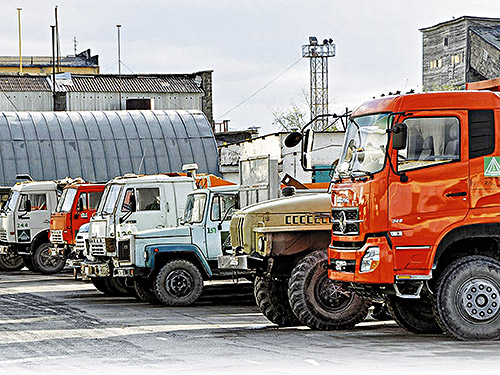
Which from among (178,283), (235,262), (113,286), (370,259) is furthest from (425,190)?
(113,286)

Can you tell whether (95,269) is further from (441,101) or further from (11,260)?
(11,260)

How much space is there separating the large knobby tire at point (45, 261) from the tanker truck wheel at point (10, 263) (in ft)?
6.57

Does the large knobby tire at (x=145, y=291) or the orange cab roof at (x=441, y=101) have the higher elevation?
the orange cab roof at (x=441, y=101)

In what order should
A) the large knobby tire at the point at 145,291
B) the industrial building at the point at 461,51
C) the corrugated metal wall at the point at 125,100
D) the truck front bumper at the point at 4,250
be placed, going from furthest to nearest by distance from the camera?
1. the industrial building at the point at 461,51
2. the corrugated metal wall at the point at 125,100
3. the truck front bumper at the point at 4,250
4. the large knobby tire at the point at 145,291

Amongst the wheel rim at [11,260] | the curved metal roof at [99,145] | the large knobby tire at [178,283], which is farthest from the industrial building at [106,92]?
the large knobby tire at [178,283]

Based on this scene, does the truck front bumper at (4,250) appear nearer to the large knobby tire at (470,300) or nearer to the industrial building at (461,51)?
the large knobby tire at (470,300)

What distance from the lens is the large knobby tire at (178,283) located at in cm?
2084

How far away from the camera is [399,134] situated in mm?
13266

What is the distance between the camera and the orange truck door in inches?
534

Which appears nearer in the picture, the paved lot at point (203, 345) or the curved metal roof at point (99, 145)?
the paved lot at point (203, 345)

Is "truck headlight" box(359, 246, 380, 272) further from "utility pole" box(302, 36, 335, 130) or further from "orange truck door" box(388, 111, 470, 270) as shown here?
"utility pole" box(302, 36, 335, 130)

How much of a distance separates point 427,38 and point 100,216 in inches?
1859

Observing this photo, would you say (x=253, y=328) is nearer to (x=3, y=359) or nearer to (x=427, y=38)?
(x=3, y=359)

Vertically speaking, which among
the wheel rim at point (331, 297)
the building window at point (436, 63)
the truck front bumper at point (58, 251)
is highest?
the building window at point (436, 63)
